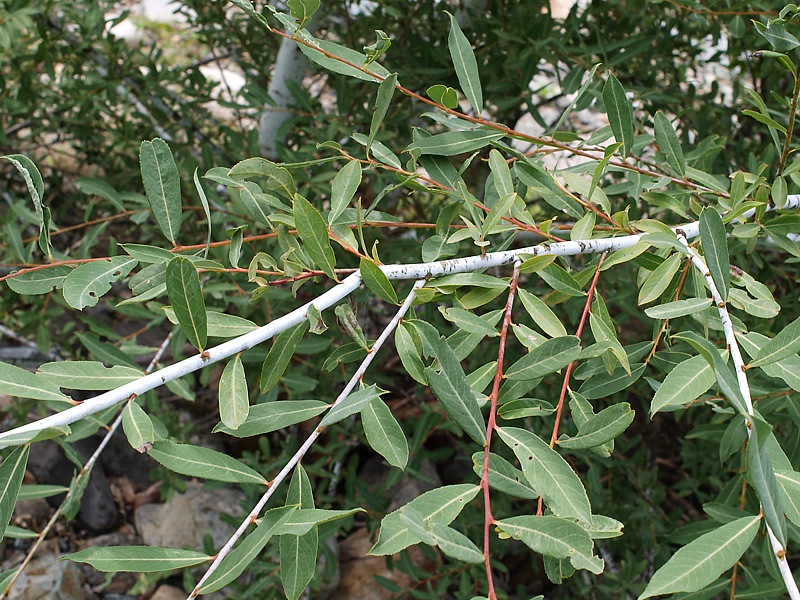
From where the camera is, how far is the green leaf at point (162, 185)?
0.85 m

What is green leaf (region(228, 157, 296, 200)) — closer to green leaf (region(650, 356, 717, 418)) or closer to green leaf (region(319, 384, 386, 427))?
green leaf (region(319, 384, 386, 427))

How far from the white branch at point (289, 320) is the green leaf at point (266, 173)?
0.53ft

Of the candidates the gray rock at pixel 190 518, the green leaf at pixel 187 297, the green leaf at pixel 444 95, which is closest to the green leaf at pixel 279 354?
the green leaf at pixel 187 297

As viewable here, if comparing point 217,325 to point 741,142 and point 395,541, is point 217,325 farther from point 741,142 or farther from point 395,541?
point 741,142

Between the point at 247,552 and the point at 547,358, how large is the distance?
0.37 meters

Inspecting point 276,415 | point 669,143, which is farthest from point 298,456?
point 669,143

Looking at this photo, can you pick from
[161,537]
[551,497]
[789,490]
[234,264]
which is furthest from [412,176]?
[161,537]

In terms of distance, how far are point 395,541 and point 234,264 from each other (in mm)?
383

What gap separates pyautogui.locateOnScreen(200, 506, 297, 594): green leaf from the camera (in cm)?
64

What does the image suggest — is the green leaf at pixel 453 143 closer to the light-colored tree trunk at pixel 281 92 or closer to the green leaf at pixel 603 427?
the green leaf at pixel 603 427

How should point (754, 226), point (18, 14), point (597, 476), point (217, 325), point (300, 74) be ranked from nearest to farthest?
1. point (217, 325)
2. point (754, 226)
3. point (18, 14)
4. point (597, 476)
5. point (300, 74)

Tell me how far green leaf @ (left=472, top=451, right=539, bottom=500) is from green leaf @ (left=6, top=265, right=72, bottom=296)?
0.55 metres

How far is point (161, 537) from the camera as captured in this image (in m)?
2.61

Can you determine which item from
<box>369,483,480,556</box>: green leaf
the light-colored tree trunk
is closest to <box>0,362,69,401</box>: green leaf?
<box>369,483,480,556</box>: green leaf
